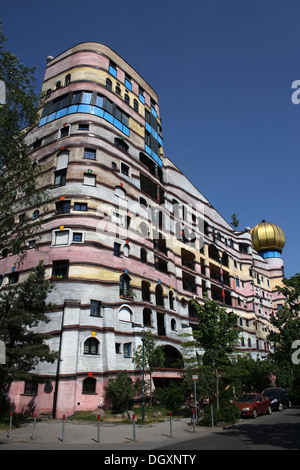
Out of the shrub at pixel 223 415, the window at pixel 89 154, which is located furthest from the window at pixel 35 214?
the shrub at pixel 223 415

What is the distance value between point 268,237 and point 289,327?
3104cm

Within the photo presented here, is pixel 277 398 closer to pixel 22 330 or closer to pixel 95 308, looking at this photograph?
pixel 95 308

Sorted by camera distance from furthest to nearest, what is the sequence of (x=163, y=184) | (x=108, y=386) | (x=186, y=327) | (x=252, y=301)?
1. (x=252, y=301)
2. (x=163, y=184)
3. (x=186, y=327)
4. (x=108, y=386)

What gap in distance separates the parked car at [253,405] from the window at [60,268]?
14124mm

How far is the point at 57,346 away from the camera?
70.4 feet

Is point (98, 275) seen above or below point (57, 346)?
above

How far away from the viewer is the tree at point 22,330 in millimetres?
16594

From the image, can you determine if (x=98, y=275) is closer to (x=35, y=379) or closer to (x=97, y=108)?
(x=35, y=379)

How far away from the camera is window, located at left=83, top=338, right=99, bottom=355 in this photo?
22078 mm

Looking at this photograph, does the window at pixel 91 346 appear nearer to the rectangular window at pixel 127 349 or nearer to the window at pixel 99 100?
the rectangular window at pixel 127 349

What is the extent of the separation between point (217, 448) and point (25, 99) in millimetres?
18372

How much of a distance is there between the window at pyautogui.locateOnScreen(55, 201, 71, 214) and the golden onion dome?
148 ft

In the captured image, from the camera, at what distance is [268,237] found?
62250mm

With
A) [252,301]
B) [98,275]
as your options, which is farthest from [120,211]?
[252,301]
